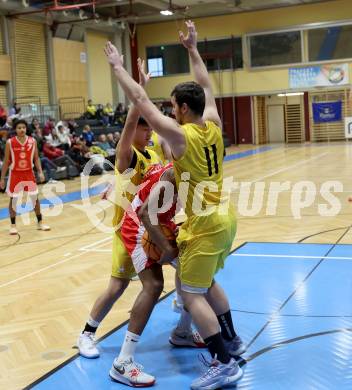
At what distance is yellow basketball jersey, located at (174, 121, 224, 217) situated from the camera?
3.45m

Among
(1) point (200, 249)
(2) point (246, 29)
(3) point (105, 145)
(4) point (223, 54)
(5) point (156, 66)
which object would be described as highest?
(2) point (246, 29)

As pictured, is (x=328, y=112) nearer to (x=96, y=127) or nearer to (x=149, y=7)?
(x=149, y=7)

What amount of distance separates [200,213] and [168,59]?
1174 inches

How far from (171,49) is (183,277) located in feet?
97.9

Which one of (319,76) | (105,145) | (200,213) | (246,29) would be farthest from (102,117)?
(200,213)

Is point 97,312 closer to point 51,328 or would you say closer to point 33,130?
point 51,328

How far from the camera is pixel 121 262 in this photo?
4.18 m

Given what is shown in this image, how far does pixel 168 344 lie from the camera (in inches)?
176

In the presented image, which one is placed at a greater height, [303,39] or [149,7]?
[149,7]

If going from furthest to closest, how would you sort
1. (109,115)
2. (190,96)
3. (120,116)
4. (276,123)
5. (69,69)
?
(276,123) → (69,69) → (120,116) → (109,115) → (190,96)

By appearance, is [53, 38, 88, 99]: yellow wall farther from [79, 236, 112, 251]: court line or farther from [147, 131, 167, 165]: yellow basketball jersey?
[147, 131, 167, 165]: yellow basketball jersey

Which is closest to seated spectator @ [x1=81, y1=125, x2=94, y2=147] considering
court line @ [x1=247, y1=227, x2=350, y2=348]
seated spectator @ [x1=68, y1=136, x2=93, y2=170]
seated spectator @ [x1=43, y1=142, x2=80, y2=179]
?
seated spectator @ [x1=68, y1=136, x2=93, y2=170]

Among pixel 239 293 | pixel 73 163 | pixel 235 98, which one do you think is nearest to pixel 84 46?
pixel 235 98

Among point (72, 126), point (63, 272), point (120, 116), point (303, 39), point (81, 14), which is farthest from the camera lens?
point (303, 39)
